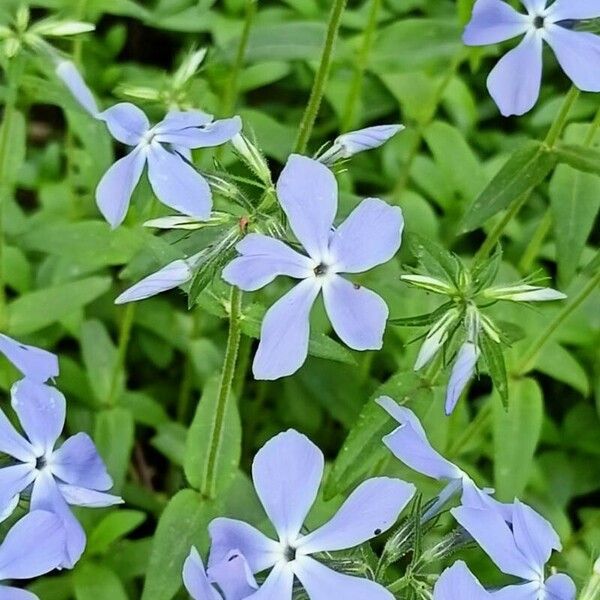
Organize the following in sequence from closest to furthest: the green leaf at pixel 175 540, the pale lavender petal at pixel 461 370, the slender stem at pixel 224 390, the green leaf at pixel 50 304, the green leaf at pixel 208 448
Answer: the pale lavender petal at pixel 461 370
the slender stem at pixel 224 390
the green leaf at pixel 175 540
the green leaf at pixel 208 448
the green leaf at pixel 50 304

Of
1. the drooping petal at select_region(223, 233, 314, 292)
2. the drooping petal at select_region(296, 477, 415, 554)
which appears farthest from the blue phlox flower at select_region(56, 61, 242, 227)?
the drooping petal at select_region(296, 477, 415, 554)

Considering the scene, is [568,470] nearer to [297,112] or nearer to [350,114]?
[350,114]

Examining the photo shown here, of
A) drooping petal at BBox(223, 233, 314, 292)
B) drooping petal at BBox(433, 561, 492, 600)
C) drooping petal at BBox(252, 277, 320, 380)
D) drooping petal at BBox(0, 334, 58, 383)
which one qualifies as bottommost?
drooping petal at BBox(433, 561, 492, 600)

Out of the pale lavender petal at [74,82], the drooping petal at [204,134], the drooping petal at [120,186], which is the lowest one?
the drooping petal at [120,186]

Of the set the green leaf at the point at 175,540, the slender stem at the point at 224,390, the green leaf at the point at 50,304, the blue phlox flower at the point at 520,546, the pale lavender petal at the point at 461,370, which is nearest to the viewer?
the blue phlox flower at the point at 520,546

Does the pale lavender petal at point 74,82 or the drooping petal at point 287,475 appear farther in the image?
the pale lavender petal at point 74,82

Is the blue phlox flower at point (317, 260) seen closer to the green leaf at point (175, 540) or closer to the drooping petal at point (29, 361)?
the drooping petal at point (29, 361)

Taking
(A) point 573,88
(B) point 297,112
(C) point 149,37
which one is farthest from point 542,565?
(C) point 149,37

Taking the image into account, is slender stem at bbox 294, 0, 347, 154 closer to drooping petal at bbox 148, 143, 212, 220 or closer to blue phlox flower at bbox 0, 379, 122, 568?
drooping petal at bbox 148, 143, 212, 220

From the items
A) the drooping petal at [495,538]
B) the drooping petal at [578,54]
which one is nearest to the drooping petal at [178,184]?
the drooping petal at [495,538]
